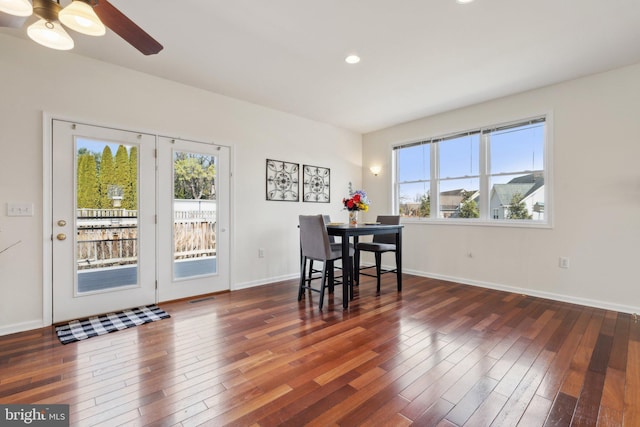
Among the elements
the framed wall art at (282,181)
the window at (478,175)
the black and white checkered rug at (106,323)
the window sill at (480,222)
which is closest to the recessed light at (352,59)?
the framed wall art at (282,181)

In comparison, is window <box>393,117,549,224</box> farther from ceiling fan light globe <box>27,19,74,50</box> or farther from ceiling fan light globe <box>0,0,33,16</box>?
ceiling fan light globe <box>0,0,33,16</box>

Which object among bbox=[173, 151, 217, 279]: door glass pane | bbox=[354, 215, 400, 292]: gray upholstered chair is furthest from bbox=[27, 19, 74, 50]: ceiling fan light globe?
bbox=[354, 215, 400, 292]: gray upholstered chair

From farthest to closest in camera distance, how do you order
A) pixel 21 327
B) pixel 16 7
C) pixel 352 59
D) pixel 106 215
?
pixel 106 215, pixel 352 59, pixel 21 327, pixel 16 7

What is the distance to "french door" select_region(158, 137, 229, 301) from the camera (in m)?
3.53

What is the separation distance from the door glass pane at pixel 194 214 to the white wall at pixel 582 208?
372 cm

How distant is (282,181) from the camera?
464 cm

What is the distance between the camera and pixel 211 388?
1.81 metres

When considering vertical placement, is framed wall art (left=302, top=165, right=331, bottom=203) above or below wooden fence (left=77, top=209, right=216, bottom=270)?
above

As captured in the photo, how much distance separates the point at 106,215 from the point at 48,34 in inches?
78.9

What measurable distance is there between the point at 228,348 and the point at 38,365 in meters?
1.28

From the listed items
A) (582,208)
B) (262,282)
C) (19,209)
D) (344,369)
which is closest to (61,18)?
(19,209)

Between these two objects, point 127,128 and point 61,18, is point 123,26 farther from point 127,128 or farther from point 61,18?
point 127,128

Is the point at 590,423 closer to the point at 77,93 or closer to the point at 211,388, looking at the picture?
the point at 211,388

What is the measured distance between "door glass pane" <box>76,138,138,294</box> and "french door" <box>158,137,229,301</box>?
29cm
